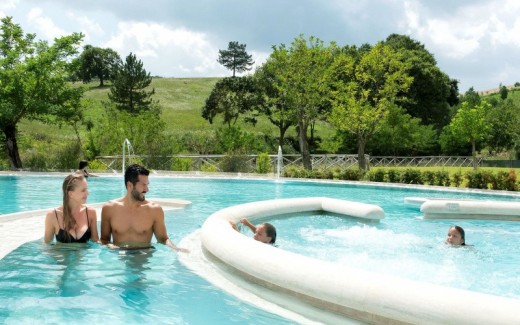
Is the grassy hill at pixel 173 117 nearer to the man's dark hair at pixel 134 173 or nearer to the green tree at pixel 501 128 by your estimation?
the green tree at pixel 501 128

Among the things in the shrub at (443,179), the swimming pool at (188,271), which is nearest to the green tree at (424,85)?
the shrub at (443,179)

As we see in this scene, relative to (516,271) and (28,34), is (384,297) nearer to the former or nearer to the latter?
(516,271)

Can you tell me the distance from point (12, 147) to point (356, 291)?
30.6 metres

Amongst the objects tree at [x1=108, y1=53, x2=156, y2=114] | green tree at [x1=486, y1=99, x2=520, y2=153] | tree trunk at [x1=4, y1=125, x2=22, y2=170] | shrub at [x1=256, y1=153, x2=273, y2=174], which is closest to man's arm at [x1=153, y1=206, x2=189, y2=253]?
shrub at [x1=256, y1=153, x2=273, y2=174]

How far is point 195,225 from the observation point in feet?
36.4

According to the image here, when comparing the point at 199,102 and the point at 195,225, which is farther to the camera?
the point at 199,102

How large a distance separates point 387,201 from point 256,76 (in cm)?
3637

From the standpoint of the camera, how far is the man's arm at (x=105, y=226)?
6758 mm

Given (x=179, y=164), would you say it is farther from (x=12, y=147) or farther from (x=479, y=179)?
Result: (x=479, y=179)

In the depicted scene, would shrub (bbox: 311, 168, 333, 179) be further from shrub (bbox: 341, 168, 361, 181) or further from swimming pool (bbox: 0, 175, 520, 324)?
swimming pool (bbox: 0, 175, 520, 324)

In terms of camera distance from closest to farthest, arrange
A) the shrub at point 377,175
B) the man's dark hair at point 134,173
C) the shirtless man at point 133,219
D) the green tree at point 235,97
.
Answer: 1. the man's dark hair at point 134,173
2. the shirtless man at point 133,219
3. the shrub at point 377,175
4. the green tree at point 235,97

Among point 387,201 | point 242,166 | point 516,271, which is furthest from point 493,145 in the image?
point 516,271

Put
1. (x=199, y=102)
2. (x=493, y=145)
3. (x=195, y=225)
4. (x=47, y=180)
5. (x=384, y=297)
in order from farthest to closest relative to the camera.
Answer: (x=199, y=102) → (x=493, y=145) → (x=47, y=180) → (x=195, y=225) → (x=384, y=297)

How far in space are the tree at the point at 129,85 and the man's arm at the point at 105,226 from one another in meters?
52.1
